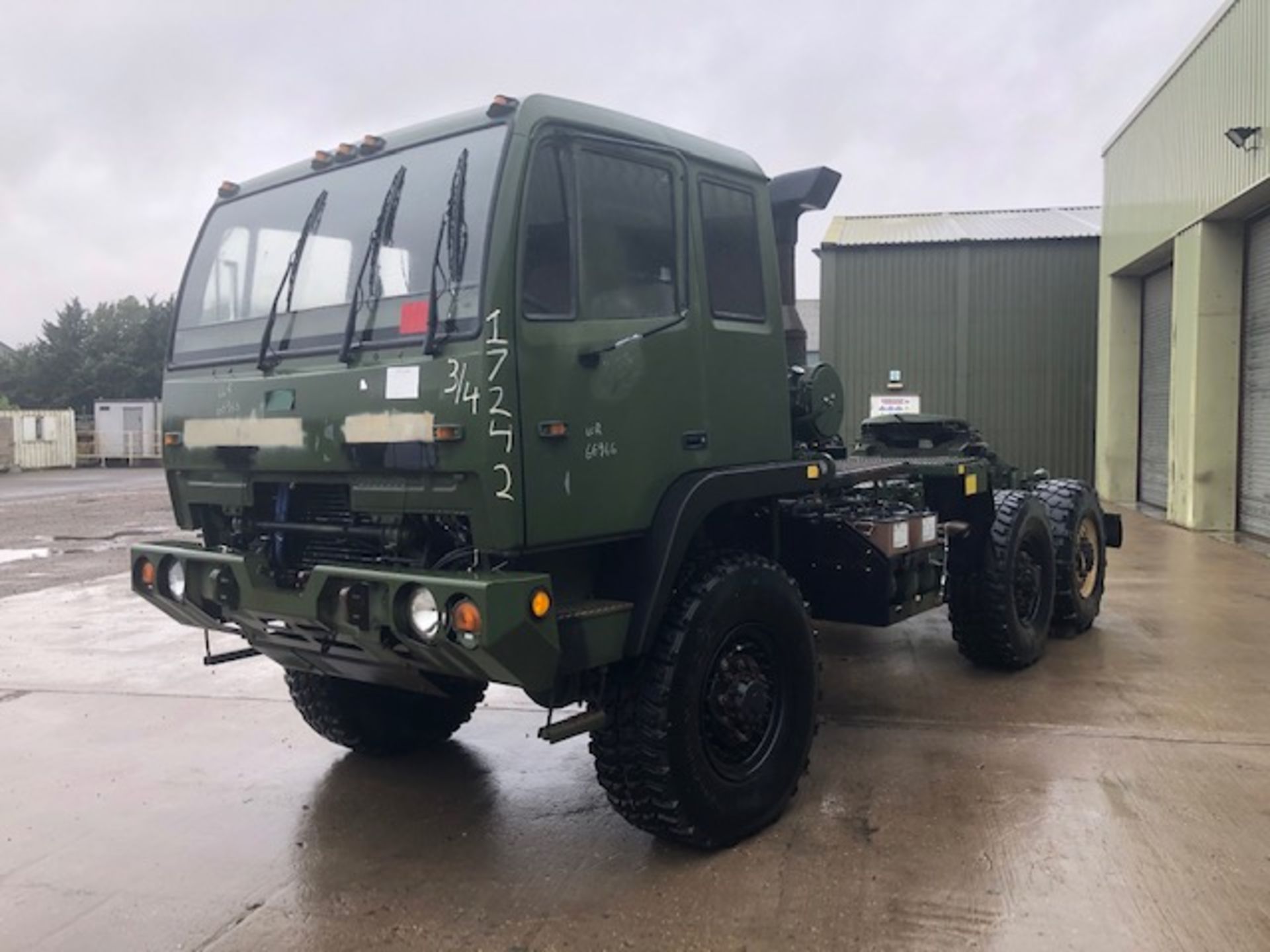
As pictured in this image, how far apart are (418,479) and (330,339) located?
2.22 feet

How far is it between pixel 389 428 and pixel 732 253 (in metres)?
1.66

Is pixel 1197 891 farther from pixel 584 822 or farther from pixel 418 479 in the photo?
pixel 418 479

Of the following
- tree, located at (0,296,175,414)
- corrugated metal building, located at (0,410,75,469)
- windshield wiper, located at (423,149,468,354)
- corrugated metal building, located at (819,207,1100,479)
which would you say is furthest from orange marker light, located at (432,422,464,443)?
tree, located at (0,296,175,414)

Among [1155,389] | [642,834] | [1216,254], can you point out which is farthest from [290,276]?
[1155,389]

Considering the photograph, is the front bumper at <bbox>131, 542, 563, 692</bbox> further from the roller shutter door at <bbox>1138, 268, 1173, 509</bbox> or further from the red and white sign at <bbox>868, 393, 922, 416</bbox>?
the red and white sign at <bbox>868, 393, 922, 416</bbox>

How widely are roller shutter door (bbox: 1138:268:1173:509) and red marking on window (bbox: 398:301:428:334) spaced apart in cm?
1558

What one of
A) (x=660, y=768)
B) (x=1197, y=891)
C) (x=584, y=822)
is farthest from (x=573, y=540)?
(x=1197, y=891)

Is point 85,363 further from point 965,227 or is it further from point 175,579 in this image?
point 175,579

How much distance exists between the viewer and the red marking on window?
3.52 metres

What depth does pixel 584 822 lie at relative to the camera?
4441 millimetres

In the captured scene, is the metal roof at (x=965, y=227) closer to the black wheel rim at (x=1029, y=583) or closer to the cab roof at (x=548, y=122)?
the black wheel rim at (x=1029, y=583)

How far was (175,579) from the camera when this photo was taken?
4.23 meters

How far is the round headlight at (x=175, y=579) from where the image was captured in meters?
4.18

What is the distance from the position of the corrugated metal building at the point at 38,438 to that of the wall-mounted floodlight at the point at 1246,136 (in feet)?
113
